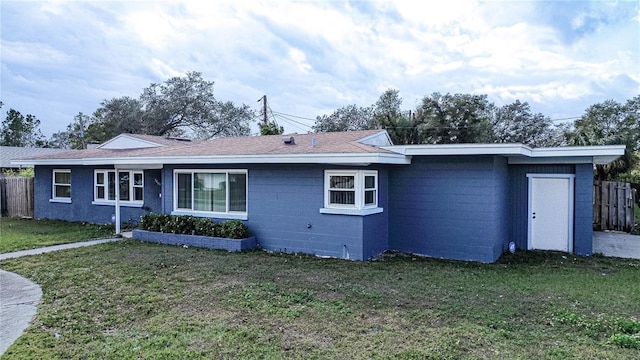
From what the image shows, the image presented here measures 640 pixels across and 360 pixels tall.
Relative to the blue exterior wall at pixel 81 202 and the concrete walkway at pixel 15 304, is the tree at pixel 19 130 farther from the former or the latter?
the concrete walkway at pixel 15 304

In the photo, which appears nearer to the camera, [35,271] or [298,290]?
[298,290]

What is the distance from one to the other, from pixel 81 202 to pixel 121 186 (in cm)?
197

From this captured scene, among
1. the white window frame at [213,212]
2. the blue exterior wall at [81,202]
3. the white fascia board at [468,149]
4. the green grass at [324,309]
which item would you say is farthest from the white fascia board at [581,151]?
the blue exterior wall at [81,202]

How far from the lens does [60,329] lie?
4797mm

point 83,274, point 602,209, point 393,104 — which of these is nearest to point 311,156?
point 83,274

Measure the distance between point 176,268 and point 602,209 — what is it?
528 inches

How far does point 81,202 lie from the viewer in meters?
14.4

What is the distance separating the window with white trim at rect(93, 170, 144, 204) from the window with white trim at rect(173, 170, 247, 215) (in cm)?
268

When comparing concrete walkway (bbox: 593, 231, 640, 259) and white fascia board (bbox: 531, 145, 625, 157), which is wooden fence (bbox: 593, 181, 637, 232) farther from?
white fascia board (bbox: 531, 145, 625, 157)

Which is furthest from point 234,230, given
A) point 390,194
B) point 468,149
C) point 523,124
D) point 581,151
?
point 523,124

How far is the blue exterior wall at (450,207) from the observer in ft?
29.3

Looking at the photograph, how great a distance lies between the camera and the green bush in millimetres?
9938

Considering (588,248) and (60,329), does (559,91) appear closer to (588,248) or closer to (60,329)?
(588,248)

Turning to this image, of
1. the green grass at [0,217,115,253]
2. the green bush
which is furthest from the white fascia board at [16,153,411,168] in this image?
the green grass at [0,217,115,253]
